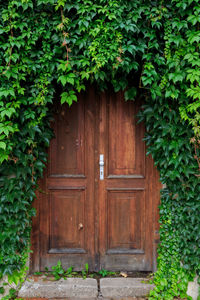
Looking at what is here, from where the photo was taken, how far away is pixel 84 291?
3139 millimetres

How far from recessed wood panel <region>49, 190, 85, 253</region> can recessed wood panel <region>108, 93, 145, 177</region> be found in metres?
0.58

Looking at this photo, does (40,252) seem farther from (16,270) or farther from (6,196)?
(6,196)

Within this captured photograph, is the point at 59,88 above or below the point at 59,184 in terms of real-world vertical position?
above

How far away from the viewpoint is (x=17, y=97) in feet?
9.78

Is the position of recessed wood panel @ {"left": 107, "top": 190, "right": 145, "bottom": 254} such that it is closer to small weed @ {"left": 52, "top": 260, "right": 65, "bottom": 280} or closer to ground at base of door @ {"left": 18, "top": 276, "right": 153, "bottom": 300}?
ground at base of door @ {"left": 18, "top": 276, "right": 153, "bottom": 300}

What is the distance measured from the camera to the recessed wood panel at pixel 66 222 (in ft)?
11.5

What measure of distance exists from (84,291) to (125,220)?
2.98ft

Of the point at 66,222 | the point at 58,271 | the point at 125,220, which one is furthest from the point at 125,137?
the point at 58,271

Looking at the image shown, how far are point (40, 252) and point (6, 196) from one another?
894mm

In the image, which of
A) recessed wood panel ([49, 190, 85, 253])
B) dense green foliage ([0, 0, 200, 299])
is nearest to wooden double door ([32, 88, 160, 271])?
recessed wood panel ([49, 190, 85, 253])

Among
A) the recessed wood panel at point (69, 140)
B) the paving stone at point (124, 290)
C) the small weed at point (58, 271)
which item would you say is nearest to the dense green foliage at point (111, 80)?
the paving stone at point (124, 290)

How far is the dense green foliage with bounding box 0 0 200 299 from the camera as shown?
2.85 meters

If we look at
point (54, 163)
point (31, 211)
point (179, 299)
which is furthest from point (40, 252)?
point (179, 299)

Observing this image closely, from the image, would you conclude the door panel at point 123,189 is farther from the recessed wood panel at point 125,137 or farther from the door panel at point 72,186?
the door panel at point 72,186
